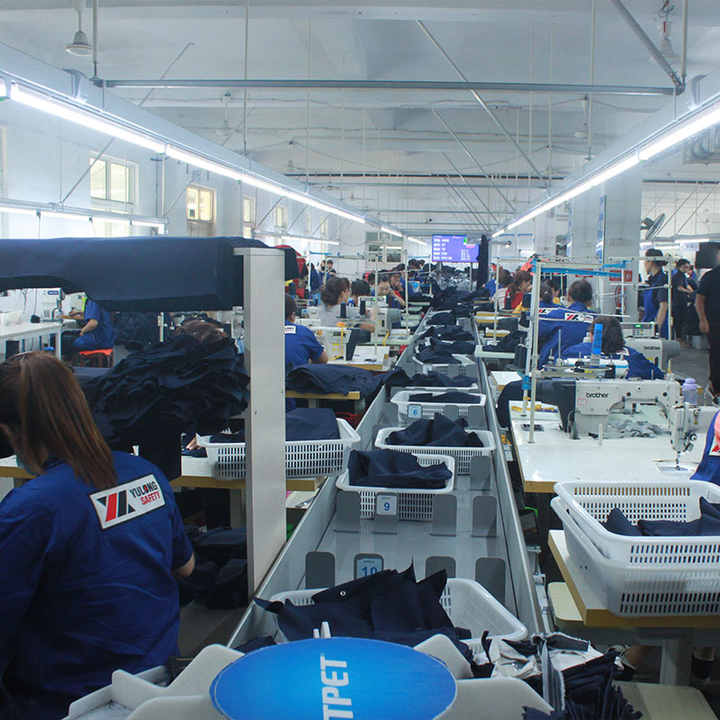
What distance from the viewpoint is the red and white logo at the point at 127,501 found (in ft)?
5.49

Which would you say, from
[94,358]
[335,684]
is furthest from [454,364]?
[335,684]

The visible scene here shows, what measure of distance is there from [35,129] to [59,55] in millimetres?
1722

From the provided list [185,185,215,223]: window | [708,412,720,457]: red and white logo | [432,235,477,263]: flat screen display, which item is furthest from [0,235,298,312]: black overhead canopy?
[432,235,477,263]: flat screen display

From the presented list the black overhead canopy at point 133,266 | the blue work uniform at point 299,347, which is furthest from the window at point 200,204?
the black overhead canopy at point 133,266

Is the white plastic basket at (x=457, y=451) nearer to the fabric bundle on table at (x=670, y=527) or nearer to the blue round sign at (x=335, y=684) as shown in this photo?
the fabric bundle on table at (x=670, y=527)

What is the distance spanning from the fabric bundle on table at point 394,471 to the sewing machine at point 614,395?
0.79 m

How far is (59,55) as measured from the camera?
863cm

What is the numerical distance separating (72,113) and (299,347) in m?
2.08

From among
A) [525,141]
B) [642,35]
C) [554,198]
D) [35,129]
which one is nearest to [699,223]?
[525,141]

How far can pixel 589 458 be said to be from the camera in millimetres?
3406

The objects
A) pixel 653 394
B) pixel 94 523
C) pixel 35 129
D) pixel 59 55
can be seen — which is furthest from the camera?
pixel 35 129

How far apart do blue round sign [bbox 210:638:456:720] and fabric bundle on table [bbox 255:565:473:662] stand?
73 cm

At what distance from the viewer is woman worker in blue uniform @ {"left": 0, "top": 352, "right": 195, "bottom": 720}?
1.59 metres

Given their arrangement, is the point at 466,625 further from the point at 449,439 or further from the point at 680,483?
the point at 449,439
